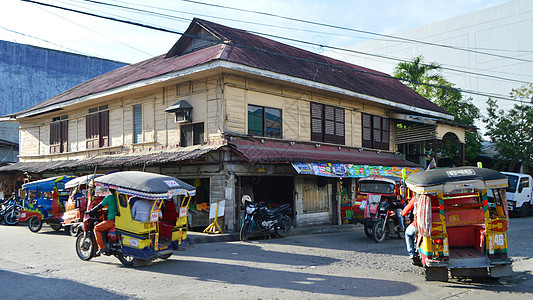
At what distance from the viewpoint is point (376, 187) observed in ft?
49.3

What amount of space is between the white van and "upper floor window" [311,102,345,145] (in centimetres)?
1082

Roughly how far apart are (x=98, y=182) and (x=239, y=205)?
7.18 metres

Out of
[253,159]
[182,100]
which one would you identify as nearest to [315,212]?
[253,159]

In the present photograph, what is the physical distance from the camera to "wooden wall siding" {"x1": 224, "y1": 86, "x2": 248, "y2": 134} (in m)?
16.0

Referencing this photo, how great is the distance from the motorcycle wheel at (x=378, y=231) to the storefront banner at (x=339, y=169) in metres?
3.75

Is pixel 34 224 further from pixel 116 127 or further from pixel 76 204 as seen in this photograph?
pixel 116 127

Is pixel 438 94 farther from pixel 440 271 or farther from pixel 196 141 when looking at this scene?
pixel 440 271

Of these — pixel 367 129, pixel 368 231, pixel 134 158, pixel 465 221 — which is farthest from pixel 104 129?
pixel 465 221

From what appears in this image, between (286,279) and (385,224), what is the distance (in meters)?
6.53

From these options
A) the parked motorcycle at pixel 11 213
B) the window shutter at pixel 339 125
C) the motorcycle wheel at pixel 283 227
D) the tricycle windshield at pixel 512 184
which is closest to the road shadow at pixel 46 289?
the motorcycle wheel at pixel 283 227

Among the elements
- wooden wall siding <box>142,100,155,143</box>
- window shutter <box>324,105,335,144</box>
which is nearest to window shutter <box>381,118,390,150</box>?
window shutter <box>324,105,335,144</box>

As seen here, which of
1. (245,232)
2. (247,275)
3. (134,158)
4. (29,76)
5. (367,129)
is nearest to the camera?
(247,275)

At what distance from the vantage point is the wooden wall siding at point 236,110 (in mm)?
15969

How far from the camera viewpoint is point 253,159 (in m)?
14.8
